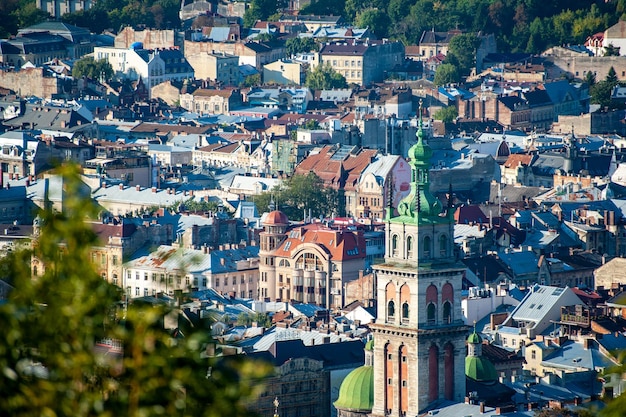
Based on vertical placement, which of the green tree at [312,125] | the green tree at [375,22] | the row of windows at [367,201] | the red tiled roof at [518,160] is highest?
the green tree at [375,22]

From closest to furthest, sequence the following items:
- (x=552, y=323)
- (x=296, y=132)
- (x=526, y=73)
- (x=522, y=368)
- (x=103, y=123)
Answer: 1. (x=522, y=368)
2. (x=552, y=323)
3. (x=296, y=132)
4. (x=103, y=123)
5. (x=526, y=73)

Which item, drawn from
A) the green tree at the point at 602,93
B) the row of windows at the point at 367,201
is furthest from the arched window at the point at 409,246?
the green tree at the point at 602,93

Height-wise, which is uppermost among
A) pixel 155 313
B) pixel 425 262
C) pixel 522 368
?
pixel 155 313

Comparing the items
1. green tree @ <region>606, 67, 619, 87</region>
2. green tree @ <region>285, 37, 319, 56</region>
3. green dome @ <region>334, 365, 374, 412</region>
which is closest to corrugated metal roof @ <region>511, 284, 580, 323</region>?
green dome @ <region>334, 365, 374, 412</region>

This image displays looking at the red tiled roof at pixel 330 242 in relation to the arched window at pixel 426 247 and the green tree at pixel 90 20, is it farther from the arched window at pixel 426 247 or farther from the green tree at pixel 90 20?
the green tree at pixel 90 20

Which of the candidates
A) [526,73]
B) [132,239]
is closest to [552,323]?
[132,239]

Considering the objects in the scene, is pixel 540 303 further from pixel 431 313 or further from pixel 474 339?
pixel 431 313

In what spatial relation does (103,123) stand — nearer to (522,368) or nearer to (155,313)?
(522,368)

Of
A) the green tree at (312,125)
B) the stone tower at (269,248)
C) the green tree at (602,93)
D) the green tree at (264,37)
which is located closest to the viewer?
the stone tower at (269,248)
